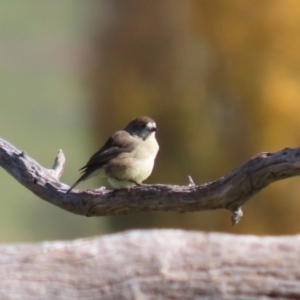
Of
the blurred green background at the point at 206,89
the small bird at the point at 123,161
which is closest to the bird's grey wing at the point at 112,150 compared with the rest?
the small bird at the point at 123,161

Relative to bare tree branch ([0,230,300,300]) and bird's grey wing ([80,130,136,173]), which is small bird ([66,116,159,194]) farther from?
bare tree branch ([0,230,300,300])

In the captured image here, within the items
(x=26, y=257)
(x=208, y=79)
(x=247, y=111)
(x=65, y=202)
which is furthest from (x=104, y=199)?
(x=208, y=79)

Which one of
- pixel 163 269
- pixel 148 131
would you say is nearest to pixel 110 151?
pixel 148 131

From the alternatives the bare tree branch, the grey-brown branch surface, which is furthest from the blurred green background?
the bare tree branch

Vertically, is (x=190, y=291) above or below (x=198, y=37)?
below

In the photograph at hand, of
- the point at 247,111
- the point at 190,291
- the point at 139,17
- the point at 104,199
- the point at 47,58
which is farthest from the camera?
the point at 47,58

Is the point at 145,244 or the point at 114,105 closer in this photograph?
the point at 145,244

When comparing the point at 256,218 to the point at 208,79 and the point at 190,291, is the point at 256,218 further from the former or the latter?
the point at 190,291

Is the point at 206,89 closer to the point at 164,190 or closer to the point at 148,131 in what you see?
the point at 148,131
